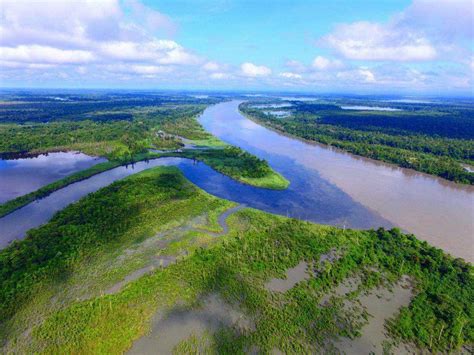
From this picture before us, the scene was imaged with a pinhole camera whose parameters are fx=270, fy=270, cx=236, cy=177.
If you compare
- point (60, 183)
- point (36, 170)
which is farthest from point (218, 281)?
point (36, 170)

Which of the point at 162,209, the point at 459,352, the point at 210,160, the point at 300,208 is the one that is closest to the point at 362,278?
the point at 459,352

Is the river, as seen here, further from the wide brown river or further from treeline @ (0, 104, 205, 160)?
treeline @ (0, 104, 205, 160)

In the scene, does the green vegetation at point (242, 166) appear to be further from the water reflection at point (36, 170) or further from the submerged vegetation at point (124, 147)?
the water reflection at point (36, 170)

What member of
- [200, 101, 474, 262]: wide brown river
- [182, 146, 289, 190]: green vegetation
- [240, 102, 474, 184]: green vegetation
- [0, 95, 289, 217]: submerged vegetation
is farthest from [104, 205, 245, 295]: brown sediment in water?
[240, 102, 474, 184]: green vegetation

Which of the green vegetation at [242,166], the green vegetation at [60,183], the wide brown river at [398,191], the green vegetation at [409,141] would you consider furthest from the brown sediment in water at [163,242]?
the green vegetation at [409,141]

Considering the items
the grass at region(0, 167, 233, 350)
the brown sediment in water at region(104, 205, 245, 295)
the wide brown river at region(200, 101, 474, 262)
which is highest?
the grass at region(0, 167, 233, 350)

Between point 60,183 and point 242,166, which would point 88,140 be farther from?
point 242,166

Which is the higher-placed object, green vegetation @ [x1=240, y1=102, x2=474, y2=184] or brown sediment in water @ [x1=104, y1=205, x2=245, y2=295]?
green vegetation @ [x1=240, y1=102, x2=474, y2=184]
